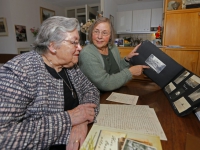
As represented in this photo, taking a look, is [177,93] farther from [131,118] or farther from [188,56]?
[188,56]

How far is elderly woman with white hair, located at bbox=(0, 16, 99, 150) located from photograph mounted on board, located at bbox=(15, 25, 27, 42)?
3291 mm

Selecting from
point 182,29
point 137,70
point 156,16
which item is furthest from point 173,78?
point 156,16

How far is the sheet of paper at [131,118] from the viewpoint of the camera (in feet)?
1.89

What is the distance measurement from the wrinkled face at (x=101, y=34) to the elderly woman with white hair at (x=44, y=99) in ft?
1.43

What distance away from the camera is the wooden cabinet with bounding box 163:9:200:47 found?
183cm

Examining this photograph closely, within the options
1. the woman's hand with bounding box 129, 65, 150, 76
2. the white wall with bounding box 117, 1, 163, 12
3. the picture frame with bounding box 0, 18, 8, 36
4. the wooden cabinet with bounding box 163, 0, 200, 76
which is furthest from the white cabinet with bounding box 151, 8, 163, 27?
the picture frame with bounding box 0, 18, 8, 36

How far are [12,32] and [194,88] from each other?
3860mm

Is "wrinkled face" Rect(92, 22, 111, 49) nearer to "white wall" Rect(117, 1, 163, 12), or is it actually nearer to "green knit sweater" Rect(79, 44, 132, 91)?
"green knit sweater" Rect(79, 44, 132, 91)

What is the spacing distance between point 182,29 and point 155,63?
4.25ft

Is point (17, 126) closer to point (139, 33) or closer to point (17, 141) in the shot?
point (17, 141)

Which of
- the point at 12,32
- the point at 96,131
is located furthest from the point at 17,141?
the point at 12,32

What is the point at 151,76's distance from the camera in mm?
1017

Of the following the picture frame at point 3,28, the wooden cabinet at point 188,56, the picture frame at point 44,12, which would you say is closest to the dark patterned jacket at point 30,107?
the wooden cabinet at point 188,56

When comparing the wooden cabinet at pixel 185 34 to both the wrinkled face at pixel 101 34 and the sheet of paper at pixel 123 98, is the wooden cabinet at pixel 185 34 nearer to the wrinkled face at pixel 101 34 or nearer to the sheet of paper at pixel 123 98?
the wrinkled face at pixel 101 34
